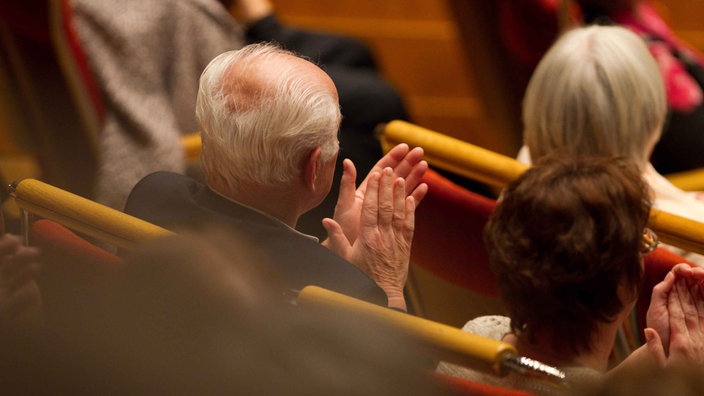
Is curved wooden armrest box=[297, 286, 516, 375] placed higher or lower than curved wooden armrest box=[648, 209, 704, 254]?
higher

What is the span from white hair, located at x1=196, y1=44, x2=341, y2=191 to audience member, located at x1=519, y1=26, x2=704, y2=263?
0.45m

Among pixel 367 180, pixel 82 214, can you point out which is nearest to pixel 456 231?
pixel 367 180

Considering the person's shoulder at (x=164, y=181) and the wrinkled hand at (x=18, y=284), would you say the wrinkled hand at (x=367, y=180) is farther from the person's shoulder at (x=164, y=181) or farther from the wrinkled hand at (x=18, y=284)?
the wrinkled hand at (x=18, y=284)

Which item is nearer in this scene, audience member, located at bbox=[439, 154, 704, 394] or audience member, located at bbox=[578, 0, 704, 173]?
audience member, located at bbox=[439, 154, 704, 394]

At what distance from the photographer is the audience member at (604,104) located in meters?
1.45

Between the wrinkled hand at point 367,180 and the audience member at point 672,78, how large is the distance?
2.94 feet

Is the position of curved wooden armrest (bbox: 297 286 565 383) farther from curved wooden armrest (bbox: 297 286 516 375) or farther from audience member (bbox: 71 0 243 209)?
audience member (bbox: 71 0 243 209)

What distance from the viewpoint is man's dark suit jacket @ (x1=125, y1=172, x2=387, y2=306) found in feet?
3.37

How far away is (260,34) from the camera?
2.09 metres

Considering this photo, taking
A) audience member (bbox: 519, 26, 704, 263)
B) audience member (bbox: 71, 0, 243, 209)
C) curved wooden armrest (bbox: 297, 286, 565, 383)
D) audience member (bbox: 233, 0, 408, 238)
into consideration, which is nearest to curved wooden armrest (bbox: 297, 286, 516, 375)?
curved wooden armrest (bbox: 297, 286, 565, 383)

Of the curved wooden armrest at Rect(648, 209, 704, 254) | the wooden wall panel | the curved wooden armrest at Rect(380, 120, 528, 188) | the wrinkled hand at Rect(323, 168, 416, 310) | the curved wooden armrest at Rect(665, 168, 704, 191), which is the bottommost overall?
the wooden wall panel

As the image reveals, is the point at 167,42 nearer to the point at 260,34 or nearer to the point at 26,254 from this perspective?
the point at 260,34

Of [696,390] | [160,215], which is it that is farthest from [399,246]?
[696,390]

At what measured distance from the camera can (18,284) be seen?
610 mm
